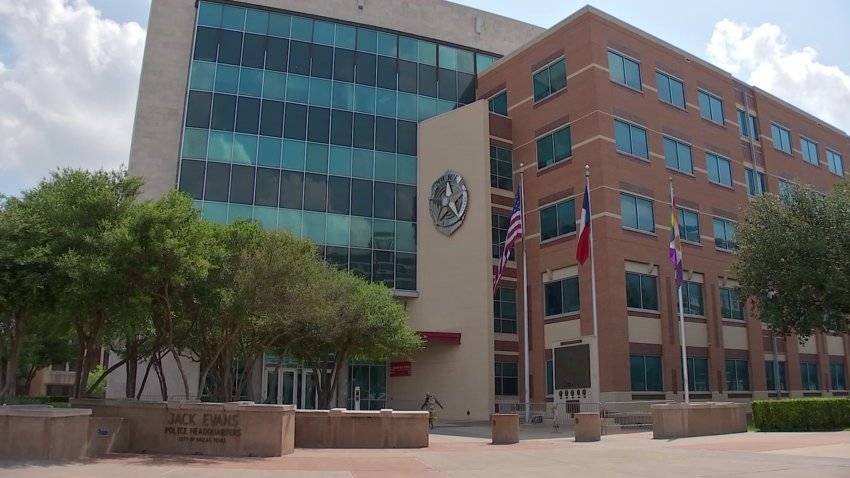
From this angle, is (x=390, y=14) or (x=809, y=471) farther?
(x=390, y=14)

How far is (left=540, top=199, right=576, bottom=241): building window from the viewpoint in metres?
37.6

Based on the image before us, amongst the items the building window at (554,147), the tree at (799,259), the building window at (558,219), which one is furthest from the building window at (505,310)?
the tree at (799,259)

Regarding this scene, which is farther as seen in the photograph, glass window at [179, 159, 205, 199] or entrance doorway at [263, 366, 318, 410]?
entrance doorway at [263, 366, 318, 410]

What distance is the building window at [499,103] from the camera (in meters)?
44.5

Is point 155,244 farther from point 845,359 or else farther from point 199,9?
point 845,359

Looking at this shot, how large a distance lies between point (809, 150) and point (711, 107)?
46.1ft

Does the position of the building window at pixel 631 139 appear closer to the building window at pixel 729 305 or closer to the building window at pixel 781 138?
the building window at pixel 729 305

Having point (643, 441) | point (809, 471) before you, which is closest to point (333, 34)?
point (643, 441)

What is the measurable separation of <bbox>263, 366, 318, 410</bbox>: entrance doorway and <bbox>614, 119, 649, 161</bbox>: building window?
73.7 ft

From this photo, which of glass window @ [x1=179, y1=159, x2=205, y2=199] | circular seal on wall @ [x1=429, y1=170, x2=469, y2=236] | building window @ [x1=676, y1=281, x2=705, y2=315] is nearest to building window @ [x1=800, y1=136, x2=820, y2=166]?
building window @ [x1=676, y1=281, x2=705, y2=315]

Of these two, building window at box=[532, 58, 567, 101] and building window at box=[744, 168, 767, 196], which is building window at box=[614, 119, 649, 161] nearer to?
building window at box=[532, 58, 567, 101]

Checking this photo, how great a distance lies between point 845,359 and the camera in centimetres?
4784

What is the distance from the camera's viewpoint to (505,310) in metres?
41.0

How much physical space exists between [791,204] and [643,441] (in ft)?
54.1
